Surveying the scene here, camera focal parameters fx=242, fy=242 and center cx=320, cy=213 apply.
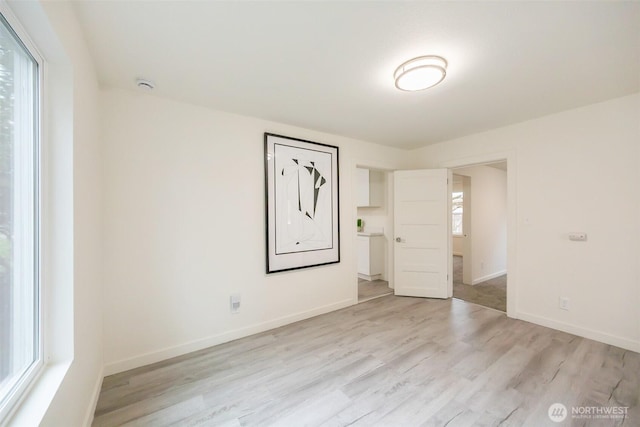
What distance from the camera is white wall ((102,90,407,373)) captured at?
203 centimetres

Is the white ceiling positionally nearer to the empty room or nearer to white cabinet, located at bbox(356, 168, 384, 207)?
the empty room

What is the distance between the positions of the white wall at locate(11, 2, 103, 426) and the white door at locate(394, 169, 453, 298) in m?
3.61

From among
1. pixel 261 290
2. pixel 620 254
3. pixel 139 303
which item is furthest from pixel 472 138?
pixel 139 303

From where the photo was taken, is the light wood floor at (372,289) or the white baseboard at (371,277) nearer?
the light wood floor at (372,289)

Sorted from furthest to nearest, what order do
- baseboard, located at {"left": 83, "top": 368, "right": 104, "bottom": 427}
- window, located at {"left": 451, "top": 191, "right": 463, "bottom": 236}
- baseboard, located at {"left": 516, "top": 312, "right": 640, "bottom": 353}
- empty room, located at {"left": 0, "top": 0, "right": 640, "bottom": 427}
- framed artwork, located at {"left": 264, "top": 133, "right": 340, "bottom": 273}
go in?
1. window, located at {"left": 451, "top": 191, "right": 463, "bottom": 236}
2. framed artwork, located at {"left": 264, "top": 133, "right": 340, "bottom": 273}
3. baseboard, located at {"left": 516, "top": 312, "right": 640, "bottom": 353}
4. baseboard, located at {"left": 83, "top": 368, "right": 104, "bottom": 427}
5. empty room, located at {"left": 0, "top": 0, "right": 640, "bottom": 427}

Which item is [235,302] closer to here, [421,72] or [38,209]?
[38,209]

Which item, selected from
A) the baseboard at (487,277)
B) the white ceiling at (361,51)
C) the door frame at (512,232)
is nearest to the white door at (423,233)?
the door frame at (512,232)

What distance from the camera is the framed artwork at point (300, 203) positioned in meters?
2.78

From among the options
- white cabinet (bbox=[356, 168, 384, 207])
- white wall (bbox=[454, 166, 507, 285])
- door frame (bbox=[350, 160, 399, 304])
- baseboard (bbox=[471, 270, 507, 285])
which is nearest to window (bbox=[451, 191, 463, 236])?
white wall (bbox=[454, 166, 507, 285])

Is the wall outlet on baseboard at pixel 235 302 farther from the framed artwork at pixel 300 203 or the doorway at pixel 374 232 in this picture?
the doorway at pixel 374 232

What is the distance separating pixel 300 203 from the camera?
2.97 meters

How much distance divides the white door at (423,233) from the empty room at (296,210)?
1.8 inches

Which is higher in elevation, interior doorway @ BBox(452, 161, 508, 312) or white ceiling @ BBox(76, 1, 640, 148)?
white ceiling @ BBox(76, 1, 640, 148)

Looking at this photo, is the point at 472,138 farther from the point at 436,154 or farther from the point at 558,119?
the point at 558,119
